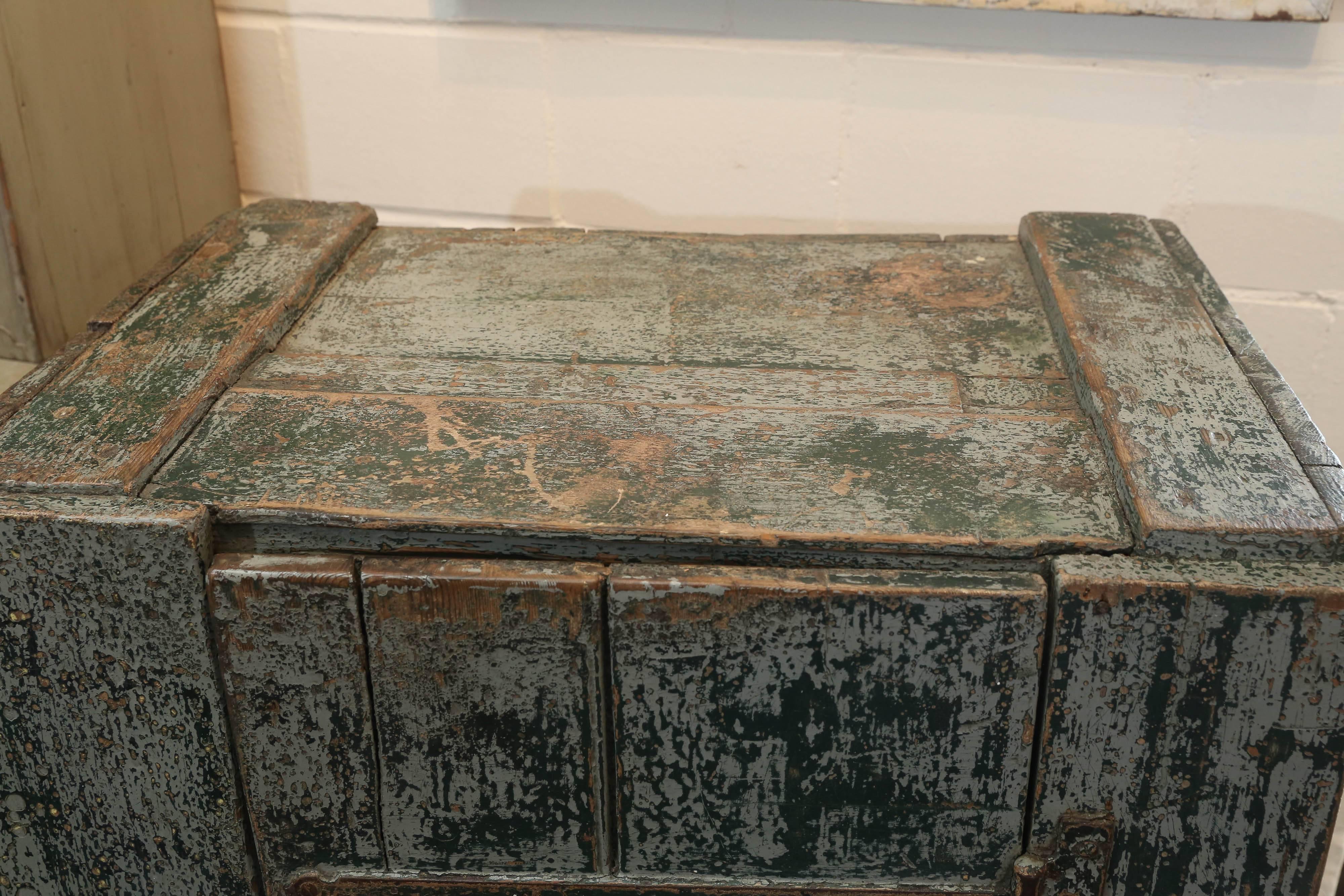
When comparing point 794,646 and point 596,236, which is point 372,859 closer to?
point 794,646

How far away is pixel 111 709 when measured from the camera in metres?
0.78

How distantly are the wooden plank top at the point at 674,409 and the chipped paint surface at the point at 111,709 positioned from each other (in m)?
0.06

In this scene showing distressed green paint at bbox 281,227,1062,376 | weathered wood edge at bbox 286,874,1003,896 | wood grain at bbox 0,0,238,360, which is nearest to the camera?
weathered wood edge at bbox 286,874,1003,896

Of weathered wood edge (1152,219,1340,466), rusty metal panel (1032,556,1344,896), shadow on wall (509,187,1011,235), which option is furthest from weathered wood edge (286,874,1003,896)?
shadow on wall (509,187,1011,235)

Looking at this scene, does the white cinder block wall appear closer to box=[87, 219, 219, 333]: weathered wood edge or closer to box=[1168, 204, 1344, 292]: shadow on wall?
box=[1168, 204, 1344, 292]: shadow on wall

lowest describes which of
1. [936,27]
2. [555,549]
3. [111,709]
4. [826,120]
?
[111,709]

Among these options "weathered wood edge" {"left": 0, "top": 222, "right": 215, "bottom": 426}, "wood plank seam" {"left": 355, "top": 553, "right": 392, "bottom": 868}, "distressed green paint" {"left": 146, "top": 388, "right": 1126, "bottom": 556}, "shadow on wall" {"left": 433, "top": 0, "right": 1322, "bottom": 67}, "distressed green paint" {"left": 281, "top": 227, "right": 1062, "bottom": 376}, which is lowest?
"wood plank seam" {"left": 355, "top": 553, "right": 392, "bottom": 868}

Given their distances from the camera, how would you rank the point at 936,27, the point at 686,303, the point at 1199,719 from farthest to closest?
1. the point at 936,27
2. the point at 686,303
3. the point at 1199,719

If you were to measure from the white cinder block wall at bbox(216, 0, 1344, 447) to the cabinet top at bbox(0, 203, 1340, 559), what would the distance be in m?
0.43

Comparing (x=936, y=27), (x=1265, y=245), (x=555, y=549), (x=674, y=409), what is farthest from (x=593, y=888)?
(x=1265, y=245)

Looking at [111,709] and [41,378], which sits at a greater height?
[41,378]

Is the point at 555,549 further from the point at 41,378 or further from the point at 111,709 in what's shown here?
the point at 41,378

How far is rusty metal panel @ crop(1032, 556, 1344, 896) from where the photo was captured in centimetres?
70

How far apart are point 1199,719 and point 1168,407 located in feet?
0.81
